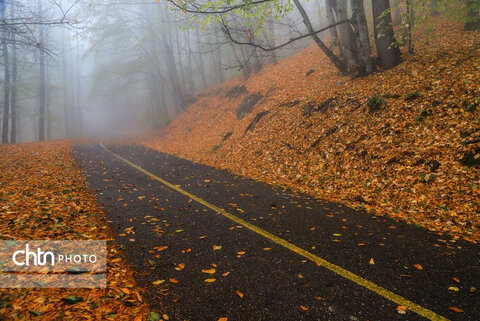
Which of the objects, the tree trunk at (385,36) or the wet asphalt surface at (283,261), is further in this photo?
the tree trunk at (385,36)

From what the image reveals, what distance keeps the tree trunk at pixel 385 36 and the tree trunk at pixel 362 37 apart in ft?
1.46

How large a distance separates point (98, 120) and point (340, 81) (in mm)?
54859

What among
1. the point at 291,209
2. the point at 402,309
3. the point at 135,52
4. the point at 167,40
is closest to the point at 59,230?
the point at 291,209

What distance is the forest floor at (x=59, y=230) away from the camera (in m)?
2.48

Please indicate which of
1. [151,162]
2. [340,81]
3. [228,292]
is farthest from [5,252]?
[340,81]

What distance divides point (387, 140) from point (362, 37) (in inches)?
214

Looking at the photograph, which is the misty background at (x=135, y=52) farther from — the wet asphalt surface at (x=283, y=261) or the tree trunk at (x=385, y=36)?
the wet asphalt surface at (x=283, y=261)

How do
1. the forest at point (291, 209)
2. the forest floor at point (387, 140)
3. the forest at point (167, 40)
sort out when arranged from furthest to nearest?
1. the forest at point (167, 40)
2. the forest floor at point (387, 140)
3. the forest at point (291, 209)

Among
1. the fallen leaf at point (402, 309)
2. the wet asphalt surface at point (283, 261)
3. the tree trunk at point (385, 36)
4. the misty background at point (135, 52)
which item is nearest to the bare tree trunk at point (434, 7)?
the tree trunk at point (385, 36)

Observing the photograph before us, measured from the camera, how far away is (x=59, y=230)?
414 cm

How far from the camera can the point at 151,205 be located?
5.68 meters

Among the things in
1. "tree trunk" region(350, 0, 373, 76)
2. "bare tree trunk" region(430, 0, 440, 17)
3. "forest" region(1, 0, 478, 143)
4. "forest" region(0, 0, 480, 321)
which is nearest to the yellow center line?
"forest" region(0, 0, 480, 321)

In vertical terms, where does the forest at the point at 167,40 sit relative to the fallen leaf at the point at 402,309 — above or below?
above

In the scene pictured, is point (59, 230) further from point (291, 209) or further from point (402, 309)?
point (402, 309)
